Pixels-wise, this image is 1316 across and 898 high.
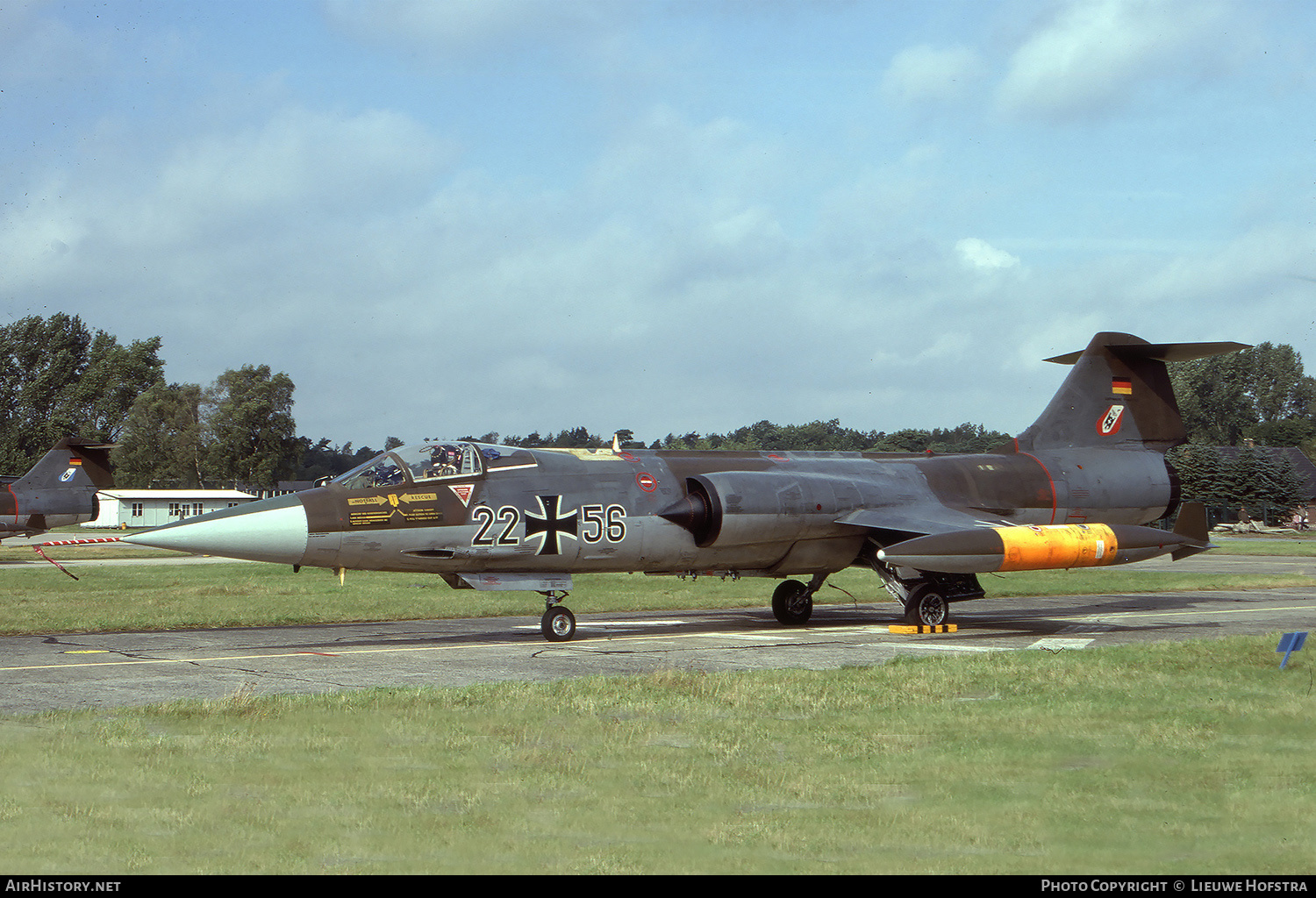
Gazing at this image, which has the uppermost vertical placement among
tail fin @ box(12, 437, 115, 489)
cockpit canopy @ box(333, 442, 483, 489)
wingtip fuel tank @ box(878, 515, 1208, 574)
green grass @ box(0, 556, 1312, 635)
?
tail fin @ box(12, 437, 115, 489)

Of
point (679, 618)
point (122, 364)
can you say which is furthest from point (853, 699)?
point (122, 364)

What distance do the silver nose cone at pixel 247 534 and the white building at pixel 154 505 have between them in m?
70.3

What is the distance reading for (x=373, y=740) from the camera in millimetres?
7793

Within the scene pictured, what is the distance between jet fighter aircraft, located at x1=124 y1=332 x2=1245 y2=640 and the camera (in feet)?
48.6

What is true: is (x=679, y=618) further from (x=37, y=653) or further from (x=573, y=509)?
(x=37, y=653)

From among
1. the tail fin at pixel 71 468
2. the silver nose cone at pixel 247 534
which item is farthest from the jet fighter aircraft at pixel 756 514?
the tail fin at pixel 71 468

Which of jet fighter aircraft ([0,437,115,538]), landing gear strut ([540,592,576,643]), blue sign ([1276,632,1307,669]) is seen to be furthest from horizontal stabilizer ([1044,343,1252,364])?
jet fighter aircraft ([0,437,115,538])

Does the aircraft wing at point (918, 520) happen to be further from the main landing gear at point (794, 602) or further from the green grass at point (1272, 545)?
the green grass at point (1272, 545)

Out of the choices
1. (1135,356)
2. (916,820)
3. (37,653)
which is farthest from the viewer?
(1135,356)

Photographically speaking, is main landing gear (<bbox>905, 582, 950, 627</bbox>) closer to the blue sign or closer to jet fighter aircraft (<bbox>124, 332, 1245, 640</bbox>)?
jet fighter aircraft (<bbox>124, 332, 1245, 640</bbox>)

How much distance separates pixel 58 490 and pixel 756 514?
35668 mm

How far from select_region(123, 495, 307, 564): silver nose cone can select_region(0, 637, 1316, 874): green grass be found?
14.9 feet

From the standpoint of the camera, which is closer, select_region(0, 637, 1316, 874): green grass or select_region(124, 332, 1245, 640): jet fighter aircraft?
select_region(0, 637, 1316, 874): green grass
